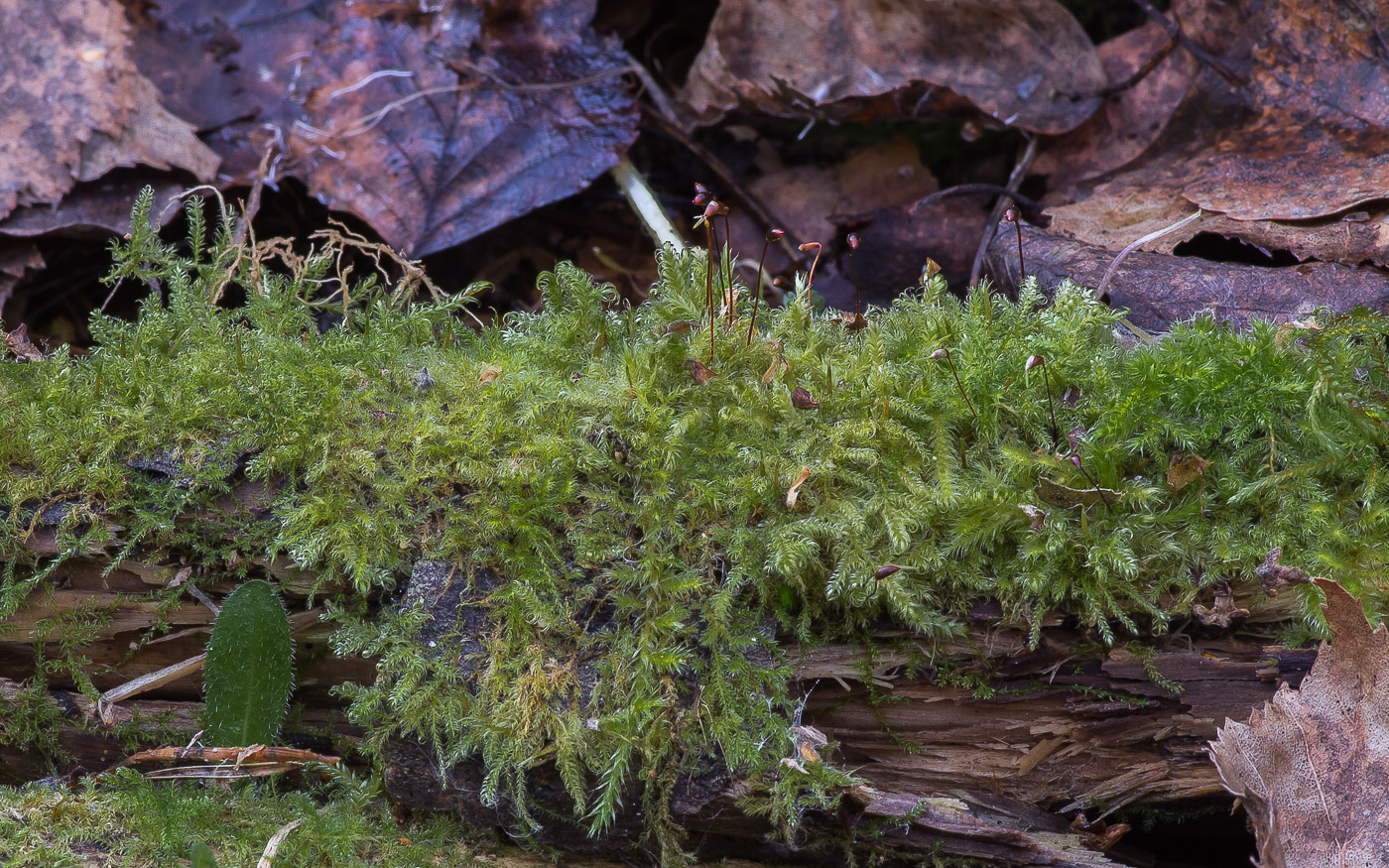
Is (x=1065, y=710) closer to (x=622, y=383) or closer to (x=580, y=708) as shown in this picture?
(x=580, y=708)

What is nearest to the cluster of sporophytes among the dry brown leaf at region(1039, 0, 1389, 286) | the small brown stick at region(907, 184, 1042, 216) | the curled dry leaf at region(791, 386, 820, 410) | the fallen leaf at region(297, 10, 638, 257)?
the curled dry leaf at region(791, 386, 820, 410)

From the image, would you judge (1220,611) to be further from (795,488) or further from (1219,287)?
(1219,287)

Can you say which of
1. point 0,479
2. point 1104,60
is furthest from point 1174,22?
point 0,479

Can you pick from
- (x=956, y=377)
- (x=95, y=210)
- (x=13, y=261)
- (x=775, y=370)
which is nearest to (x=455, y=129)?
(x=95, y=210)

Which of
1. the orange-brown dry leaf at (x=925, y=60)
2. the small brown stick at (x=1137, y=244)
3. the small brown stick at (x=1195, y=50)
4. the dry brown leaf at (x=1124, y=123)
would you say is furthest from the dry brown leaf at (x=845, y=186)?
the small brown stick at (x=1137, y=244)

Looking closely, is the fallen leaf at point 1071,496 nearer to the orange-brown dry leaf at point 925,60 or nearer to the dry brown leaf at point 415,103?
the orange-brown dry leaf at point 925,60

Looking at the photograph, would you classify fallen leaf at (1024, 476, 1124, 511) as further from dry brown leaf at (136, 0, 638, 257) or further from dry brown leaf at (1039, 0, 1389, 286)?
dry brown leaf at (136, 0, 638, 257)

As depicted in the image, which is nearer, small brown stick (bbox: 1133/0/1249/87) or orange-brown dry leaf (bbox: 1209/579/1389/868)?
orange-brown dry leaf (bbox: 1209/579/1389/868)
